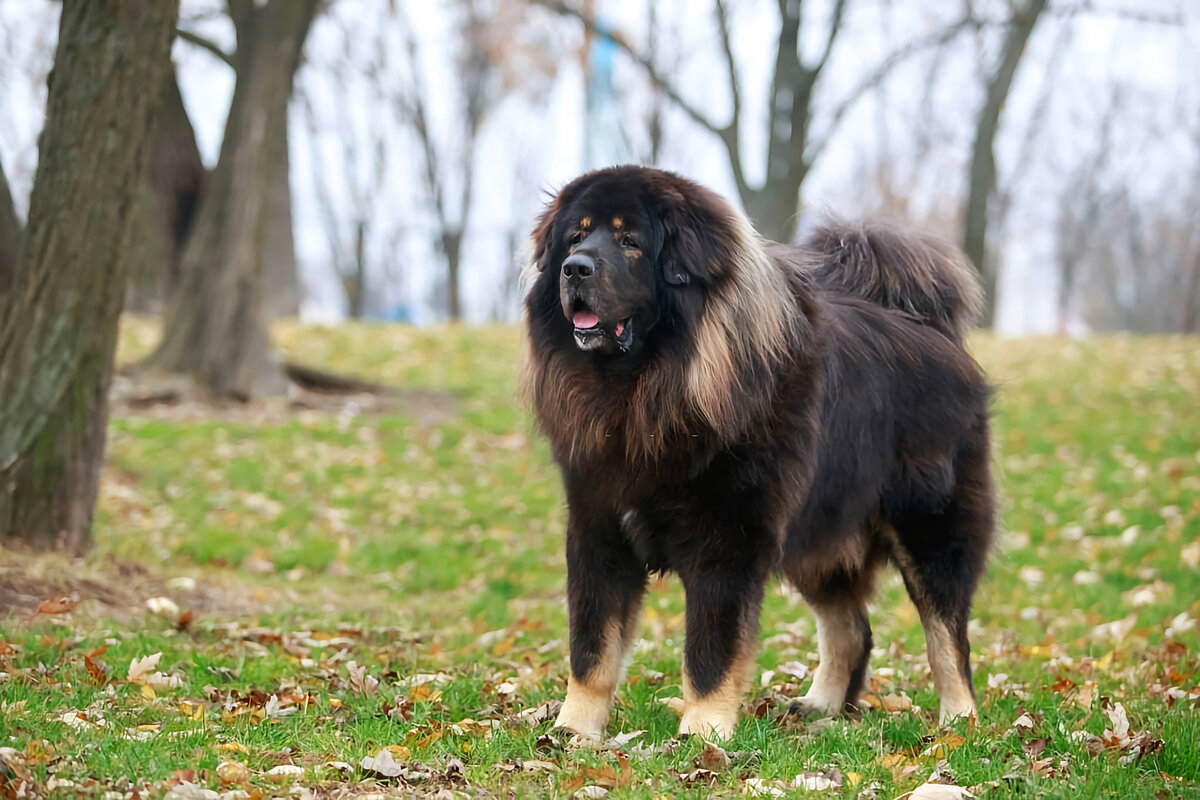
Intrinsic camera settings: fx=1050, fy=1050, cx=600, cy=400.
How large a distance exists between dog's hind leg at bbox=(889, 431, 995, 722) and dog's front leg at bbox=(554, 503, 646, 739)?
1476mm

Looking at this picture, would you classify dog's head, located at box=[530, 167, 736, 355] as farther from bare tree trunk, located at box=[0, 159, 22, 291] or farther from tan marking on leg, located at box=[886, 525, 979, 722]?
bare tree trunk, located at box=[0, 159, 22, 291]

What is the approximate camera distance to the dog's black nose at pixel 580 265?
411cm

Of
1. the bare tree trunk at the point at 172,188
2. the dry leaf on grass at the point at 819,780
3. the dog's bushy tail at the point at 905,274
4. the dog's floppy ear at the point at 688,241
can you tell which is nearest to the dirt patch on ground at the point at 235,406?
the bare tree trunk at the point at 172,188

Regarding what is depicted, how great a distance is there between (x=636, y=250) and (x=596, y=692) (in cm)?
183

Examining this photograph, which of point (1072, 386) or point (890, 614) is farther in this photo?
point (1072, 386)

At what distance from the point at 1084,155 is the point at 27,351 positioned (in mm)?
50535

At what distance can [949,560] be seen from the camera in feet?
16.6

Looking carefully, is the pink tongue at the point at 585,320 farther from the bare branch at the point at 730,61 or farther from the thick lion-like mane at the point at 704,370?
the bare branch at the point at 730,61

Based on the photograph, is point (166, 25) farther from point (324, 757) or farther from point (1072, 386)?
point (1072, 386)

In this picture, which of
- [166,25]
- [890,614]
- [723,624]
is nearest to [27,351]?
[166,25]

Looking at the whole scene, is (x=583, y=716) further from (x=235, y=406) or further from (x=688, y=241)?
(x=235, y=406)

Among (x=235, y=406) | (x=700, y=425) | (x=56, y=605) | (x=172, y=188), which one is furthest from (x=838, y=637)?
(x=172, y=188)

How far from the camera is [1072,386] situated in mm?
15219

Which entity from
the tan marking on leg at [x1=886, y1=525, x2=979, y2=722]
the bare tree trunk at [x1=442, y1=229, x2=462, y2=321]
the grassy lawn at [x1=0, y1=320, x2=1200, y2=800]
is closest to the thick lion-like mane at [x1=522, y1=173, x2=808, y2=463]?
the grassy lawn at [x1=0, y1=320, x2=1200, y2=800]
